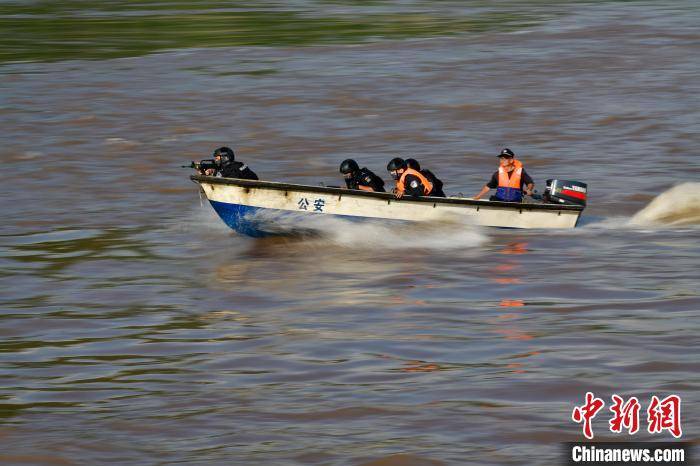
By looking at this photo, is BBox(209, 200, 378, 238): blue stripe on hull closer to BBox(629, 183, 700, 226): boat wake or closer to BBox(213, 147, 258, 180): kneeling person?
BBox(213, 147, 258, 180): kneeling person

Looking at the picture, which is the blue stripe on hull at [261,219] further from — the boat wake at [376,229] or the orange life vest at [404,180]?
the orange life vest at [404,180]

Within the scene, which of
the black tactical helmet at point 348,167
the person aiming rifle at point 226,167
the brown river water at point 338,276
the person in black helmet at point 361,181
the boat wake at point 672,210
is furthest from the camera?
the boat wake at point 672,210

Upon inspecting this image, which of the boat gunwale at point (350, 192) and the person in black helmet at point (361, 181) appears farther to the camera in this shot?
the person in black helmet at point (361, 181)

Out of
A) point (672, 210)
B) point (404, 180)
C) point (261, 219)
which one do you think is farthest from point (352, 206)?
point (672, 210)

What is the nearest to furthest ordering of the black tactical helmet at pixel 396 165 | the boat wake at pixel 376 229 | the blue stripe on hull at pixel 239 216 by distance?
1. the black tactical helmet at pixel 396 165
2. the boat wake at pixel 376 229
3. the blue stripe on hull at pixel 239 216

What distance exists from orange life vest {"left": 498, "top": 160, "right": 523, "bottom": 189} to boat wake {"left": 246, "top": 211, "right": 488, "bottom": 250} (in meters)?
0.89

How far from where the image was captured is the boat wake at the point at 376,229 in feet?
71.4

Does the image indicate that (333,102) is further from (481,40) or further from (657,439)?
A: (657,439)

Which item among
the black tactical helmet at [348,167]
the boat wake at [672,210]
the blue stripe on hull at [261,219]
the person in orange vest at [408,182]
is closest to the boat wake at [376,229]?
the blue stripe on hull at [261,219]

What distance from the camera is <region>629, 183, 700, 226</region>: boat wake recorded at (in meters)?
23.2

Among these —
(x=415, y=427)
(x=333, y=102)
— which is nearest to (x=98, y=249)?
(x=415, y=427)

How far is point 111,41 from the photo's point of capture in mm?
47812

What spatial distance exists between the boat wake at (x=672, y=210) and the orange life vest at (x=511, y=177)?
8.06ft

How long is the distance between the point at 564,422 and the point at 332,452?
87.3 inches
